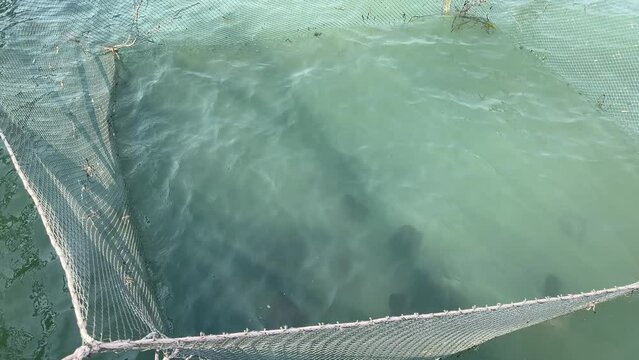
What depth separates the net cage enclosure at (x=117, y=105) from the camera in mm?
5133

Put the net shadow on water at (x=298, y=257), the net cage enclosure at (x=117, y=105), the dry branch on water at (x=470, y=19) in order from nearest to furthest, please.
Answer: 1. the net cage enclosure at (x=117, y=105)
2. the net shadow on water at (x=298, y=257)
3. the dry branch on water at (x=470, y=19)

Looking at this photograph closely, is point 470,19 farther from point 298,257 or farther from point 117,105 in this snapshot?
point 117,105

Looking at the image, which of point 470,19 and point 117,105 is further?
point 470,19

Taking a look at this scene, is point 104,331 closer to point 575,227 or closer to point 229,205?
point 229,205

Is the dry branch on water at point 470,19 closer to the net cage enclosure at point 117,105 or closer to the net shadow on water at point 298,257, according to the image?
the net cage enclosure at point 117,105

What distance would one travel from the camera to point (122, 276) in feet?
21.7

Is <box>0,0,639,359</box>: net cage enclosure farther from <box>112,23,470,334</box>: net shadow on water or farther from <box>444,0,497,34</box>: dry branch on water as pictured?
<box>112,23,470,334</box>: net shadow on water

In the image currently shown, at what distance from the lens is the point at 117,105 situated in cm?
1014

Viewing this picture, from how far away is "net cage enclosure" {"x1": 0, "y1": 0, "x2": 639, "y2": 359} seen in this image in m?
5.13

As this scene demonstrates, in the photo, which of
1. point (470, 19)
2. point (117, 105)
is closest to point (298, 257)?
point (117, 105)

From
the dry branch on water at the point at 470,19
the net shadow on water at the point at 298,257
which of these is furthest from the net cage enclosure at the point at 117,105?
the net shadow on water at the point at 298,257

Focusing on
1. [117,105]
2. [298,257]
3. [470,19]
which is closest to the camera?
[298,257]

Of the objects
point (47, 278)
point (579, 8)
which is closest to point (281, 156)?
point (47, 278)

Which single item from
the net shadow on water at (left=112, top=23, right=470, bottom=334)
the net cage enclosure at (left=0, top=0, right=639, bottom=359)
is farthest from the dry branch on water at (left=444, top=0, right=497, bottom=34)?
the net shadow on water at (left=112, top=23, right=470, bottom=334)
